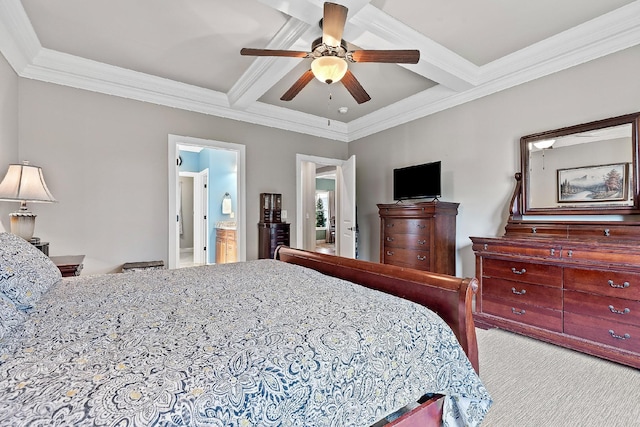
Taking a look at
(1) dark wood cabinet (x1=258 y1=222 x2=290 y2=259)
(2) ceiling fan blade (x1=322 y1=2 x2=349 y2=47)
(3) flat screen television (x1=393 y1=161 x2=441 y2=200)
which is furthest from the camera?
(1) dark wood cabinet (x1=258 y1=222 x2=290 y2=259)

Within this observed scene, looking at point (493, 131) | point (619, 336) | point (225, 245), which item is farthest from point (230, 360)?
point (225, 245)

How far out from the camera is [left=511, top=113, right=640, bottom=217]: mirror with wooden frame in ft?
8.46

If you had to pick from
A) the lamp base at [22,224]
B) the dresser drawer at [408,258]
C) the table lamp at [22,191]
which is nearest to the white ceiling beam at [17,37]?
the table lamp at [22,191]

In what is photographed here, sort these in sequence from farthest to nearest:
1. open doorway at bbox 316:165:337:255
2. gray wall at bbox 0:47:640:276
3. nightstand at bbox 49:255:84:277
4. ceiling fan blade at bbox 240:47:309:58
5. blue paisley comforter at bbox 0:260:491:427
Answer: open doorway at bbox 316:165:337:255 → gray wall at bbox 0:47:640:276 → nightstand at bbox 49:255:84:277 → ceiling fan blade at bbox 240:47:309:58 → blue paisley comforter at bbox 0:260:491:427

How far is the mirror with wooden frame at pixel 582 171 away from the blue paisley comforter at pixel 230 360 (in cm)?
241

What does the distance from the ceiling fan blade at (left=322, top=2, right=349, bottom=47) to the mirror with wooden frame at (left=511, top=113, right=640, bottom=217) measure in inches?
90.4

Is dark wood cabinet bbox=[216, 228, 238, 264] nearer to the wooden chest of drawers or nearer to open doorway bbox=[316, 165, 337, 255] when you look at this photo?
the wooden chest of drawers

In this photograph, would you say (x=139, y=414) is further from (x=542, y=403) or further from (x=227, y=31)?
(x=227, y=31)

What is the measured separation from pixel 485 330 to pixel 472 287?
2016 millimetres

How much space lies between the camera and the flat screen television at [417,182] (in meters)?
3.97

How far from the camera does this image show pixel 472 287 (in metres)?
1.33

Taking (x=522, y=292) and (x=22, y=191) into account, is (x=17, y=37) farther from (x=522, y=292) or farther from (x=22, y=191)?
(x=522, y=292)

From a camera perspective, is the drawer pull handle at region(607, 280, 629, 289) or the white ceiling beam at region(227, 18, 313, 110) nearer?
the drawer pull handle at region(607, 280, 629, 289)

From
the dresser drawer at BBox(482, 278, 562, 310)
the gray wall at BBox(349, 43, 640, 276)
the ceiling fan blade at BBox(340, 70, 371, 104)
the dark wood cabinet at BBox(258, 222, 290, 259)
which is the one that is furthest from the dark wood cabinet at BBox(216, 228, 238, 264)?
the dresser drawer at BBox(482, 278, 562, 310)
